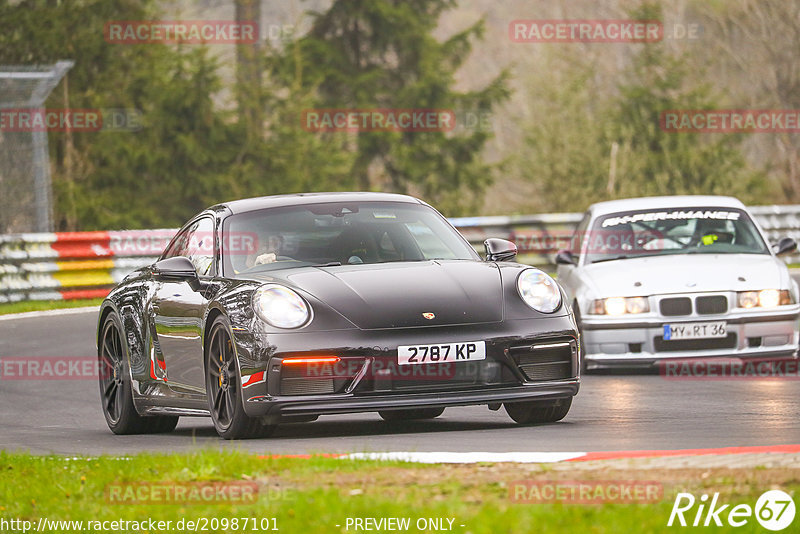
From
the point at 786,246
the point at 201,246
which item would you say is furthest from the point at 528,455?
the point at 786,246

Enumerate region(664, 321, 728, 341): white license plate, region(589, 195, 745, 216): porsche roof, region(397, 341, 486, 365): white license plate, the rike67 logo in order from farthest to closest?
region(589, 195, 745, 216): porsche roof, region(664, 321, 728, 341): white license plate, region(397, 341, 486, 365): white license plate, the rike67 logo

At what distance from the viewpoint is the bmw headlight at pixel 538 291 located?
8.88 m

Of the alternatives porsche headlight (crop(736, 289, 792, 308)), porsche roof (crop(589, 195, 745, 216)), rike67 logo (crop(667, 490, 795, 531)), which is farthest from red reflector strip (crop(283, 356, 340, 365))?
porsche roof (crop(589, 195, 745, 216))

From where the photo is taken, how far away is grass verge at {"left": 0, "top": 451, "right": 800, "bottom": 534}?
5.41m

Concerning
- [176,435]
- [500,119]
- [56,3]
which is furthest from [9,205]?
[500,119]

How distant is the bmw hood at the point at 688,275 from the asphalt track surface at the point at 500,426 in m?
0.76

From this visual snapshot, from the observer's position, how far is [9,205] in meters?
22.0

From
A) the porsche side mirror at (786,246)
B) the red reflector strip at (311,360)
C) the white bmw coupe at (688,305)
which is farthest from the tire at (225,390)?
the porsche side mirror at (786,246)

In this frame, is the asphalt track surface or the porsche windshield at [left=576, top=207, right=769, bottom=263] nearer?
the asphalt track surface

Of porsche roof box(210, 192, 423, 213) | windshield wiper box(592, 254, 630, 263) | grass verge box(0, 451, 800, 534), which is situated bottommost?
grass verge box(0, 451, 800, 534)

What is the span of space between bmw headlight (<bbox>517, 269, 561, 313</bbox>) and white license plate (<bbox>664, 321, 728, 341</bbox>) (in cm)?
416

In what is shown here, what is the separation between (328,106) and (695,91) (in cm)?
892

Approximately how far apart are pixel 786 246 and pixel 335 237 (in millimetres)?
5619

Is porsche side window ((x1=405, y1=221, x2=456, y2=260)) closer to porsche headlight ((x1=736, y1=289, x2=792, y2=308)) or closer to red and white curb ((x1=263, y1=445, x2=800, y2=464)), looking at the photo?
red and white curb ((x1=263, y1=445, x2=800, y2=464))
